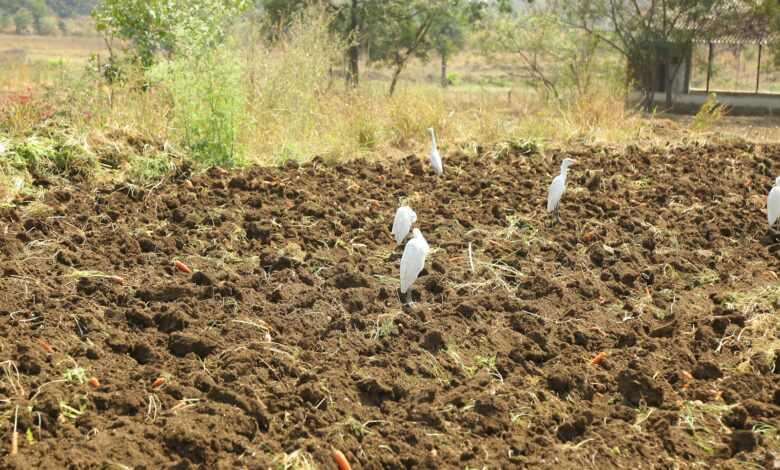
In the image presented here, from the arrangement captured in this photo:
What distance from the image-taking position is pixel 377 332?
5098mm

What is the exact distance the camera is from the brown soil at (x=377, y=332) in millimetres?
3936

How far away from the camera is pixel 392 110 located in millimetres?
12273

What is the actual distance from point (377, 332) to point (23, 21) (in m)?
53.5

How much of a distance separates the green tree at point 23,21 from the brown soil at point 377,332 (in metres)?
49.4

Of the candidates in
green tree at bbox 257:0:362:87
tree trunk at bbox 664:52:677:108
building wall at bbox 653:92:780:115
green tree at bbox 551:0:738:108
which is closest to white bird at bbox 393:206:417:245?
green tree at bbox 551:0:738:108

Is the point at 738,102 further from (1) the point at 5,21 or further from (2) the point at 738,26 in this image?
(1) the point at 5,21

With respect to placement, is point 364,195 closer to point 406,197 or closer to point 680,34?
point 406,197

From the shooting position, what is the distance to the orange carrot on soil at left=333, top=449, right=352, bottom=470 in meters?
3.67

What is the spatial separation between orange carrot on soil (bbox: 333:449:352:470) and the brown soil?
0.10 feet

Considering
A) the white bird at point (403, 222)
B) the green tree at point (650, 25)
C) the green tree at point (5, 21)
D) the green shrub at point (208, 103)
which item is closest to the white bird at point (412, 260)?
the white bird at point (403, 222)

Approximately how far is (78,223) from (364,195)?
2784 mm

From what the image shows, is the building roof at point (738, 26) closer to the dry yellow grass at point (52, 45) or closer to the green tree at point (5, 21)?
the dry yellow grass at point (52, 45)

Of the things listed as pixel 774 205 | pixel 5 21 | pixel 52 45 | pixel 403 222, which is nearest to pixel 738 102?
pixel 774 205

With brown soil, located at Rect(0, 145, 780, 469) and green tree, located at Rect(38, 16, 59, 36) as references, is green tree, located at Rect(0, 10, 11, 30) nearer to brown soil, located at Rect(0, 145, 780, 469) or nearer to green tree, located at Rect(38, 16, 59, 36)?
green tree, located at Rect(38, 16, 59, 36)
